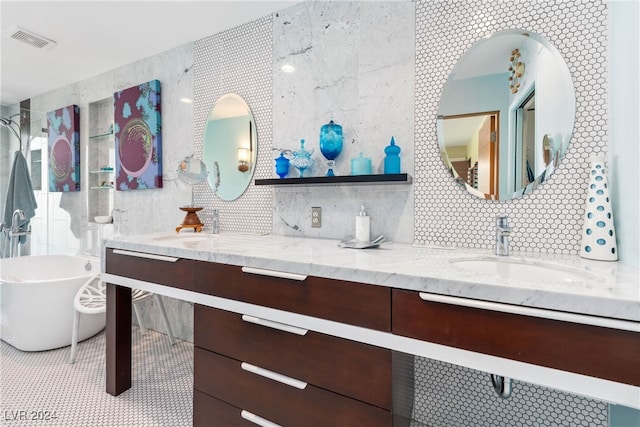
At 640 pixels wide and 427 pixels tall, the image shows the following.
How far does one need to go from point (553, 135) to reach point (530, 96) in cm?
20

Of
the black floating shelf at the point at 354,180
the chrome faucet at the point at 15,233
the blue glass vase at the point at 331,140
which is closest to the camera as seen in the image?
the black floating shelf at the point at 354,180

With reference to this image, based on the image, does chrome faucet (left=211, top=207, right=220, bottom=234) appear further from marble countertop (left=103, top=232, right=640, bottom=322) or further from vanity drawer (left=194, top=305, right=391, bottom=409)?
vanity drawer (left=194, top=305, right=391, bottom=409)

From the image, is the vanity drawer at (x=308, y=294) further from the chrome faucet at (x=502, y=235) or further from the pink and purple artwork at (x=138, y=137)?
the pink and purple artwork at (x=138, y=137)

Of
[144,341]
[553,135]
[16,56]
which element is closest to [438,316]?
[553,135]

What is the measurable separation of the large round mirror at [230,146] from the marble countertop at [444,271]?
67 centimetres

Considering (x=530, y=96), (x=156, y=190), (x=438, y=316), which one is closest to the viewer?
(x=438, y=316)

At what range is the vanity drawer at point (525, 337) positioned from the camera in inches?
29.8

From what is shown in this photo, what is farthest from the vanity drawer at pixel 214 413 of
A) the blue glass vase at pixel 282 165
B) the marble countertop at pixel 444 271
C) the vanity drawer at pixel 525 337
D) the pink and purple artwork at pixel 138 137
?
the pink and purple artwork at pixel 138 137

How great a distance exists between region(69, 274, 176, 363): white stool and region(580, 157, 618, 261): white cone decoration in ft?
8.39

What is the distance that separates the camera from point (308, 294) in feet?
3.95

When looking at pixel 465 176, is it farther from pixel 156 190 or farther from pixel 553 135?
pixel 156 190

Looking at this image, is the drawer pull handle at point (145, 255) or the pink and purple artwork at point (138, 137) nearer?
the drawer pull handle at point (145, 255)

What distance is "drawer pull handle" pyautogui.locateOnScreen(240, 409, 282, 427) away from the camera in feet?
4.27

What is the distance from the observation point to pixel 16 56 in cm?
285
